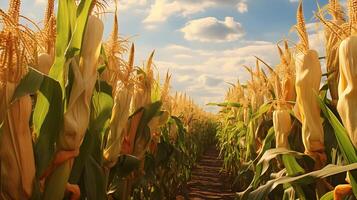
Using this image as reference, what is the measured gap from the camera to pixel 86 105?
190cm

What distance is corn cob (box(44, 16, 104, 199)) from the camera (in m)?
1.82

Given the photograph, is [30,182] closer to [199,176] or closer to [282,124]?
[282,124]

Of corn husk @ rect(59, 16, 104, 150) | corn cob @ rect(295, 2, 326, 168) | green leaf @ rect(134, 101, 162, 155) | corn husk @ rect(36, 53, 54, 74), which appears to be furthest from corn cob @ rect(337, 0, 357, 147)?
green leaf @ rect(134, 101, 162, 155)

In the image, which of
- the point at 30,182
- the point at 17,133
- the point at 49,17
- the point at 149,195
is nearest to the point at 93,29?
the point at 49,17

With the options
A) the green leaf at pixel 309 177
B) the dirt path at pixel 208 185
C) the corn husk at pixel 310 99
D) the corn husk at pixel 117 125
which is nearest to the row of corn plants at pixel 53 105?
the corn husk at pixel 117 125

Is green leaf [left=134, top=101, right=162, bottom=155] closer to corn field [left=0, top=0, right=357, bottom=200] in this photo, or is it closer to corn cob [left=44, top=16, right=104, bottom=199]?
corn field [left=0, top=0, right=357, bottom=200]

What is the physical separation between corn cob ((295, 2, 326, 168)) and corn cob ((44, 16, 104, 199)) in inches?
46.5

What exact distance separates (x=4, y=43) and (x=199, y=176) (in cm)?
1086

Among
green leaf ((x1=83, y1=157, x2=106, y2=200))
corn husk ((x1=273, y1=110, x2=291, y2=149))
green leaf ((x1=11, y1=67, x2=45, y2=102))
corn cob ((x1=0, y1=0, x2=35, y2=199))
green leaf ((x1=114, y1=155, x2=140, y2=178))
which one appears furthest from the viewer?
green leaf ((x1=114, y1=155, x2=140, y2=178))

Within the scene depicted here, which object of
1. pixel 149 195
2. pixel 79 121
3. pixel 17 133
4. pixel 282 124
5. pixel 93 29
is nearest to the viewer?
pixel 17 133

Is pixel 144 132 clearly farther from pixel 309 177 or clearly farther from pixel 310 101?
pixel 309 177

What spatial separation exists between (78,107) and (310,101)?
4.35 feet

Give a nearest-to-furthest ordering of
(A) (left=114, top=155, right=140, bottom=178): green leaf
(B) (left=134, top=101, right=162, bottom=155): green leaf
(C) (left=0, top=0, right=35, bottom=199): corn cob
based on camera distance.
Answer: (C) (left=0, top=0, right=35, bottom=199): corn cob < (A) (left=114, top=155, right=140, bottom=178): green leaf < (B) (left=134, top=101, right=162, bottom=155): green leaf

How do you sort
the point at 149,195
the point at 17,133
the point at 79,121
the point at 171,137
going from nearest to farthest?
1. the point at 17,133
2. the point at 79,121
3. the point at 149,195
4. the point at 171,137
